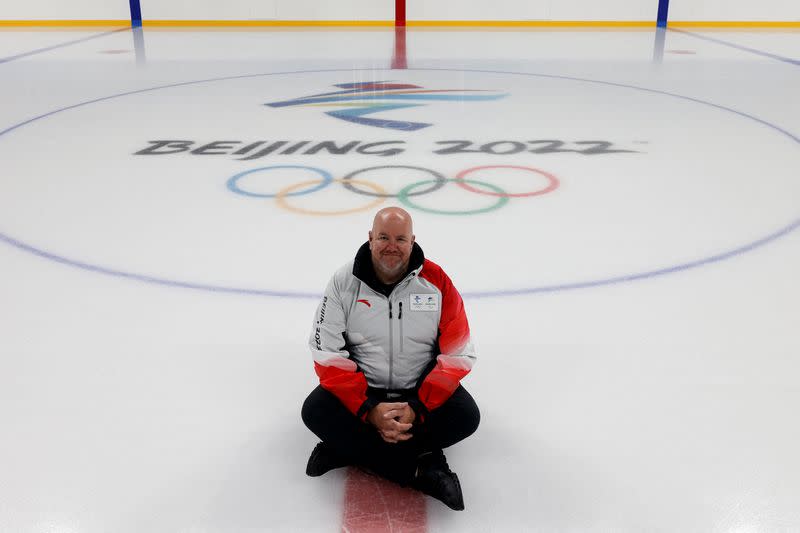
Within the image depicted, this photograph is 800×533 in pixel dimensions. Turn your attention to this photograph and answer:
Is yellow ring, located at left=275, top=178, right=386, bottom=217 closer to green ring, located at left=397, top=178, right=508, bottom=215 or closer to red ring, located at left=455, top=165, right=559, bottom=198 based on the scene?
green ring, located at left=397, top=178, right=508, bottom=215

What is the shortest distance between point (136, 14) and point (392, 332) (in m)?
13.8

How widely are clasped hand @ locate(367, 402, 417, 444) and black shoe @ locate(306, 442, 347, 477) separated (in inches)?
6.5

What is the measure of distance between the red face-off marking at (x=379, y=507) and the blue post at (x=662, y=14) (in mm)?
13408

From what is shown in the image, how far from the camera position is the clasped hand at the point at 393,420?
1838 mm

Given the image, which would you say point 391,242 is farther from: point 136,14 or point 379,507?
point 136,14

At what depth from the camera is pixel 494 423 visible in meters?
2.21

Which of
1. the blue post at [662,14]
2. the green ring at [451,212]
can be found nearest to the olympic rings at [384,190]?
the green ring at [451,212]

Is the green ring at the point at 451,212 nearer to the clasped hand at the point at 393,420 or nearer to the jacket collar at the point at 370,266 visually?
the jacket collar at the point at 370,266

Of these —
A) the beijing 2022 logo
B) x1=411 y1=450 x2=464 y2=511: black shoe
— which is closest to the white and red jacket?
x1=411 y1=450 x2=464 y2=511: black shoe

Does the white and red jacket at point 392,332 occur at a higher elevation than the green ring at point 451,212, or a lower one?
higher

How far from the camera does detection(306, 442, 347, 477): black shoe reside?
1.96m

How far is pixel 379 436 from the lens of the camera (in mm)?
1908

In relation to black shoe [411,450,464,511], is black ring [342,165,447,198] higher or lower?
higher

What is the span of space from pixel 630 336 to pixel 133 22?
13.4 m
